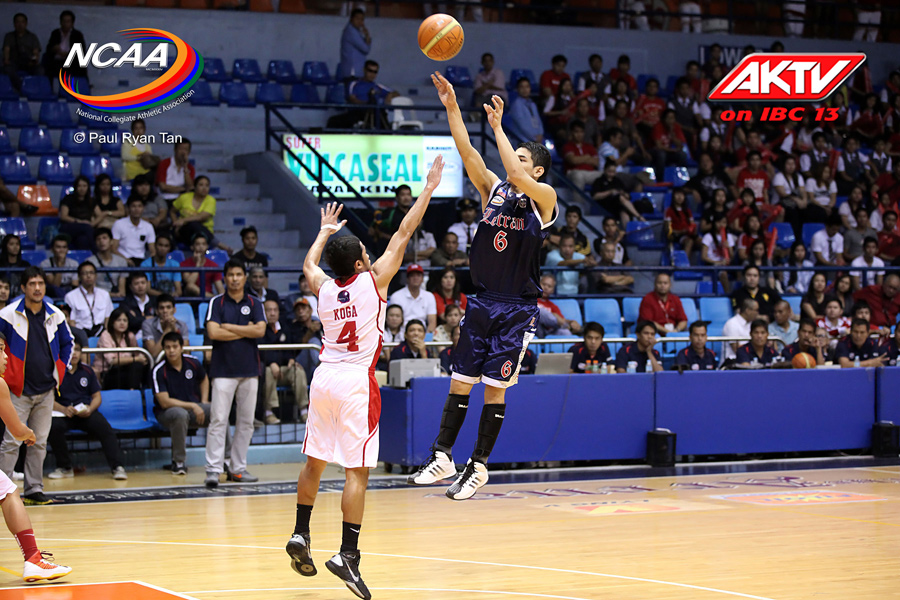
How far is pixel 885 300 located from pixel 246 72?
32.9 feet

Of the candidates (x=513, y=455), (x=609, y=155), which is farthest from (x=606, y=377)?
(x=609, y=155)

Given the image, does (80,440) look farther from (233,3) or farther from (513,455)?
(233,3)

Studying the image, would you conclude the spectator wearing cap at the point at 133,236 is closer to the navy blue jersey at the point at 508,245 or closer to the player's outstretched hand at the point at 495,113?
the navy blue jersey at the point at 508,245

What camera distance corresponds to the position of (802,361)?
13305 mm

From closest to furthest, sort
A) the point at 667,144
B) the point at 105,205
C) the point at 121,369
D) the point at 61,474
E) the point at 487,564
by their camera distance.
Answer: the point at 487,564
the point at 61,474
the point at 121,369
the point at 105,205
the point at 667,144

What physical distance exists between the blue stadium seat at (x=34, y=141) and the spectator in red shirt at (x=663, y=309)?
8235 mm

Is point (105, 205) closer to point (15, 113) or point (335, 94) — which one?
point (15, 113)

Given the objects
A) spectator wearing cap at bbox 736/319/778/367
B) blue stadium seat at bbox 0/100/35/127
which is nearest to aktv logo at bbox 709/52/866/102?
spectator wearing cap at bbox 736/319/778/367

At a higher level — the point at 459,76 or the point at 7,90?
the point at 459,76

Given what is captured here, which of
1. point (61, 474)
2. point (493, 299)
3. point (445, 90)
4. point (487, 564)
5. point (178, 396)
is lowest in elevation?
point (61, 474)

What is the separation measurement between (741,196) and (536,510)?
29.4 ft

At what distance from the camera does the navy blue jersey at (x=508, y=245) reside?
258 inches

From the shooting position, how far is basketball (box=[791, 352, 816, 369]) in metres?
13.3

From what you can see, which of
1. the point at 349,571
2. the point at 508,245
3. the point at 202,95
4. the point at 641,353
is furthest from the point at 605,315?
the point at 349,571
